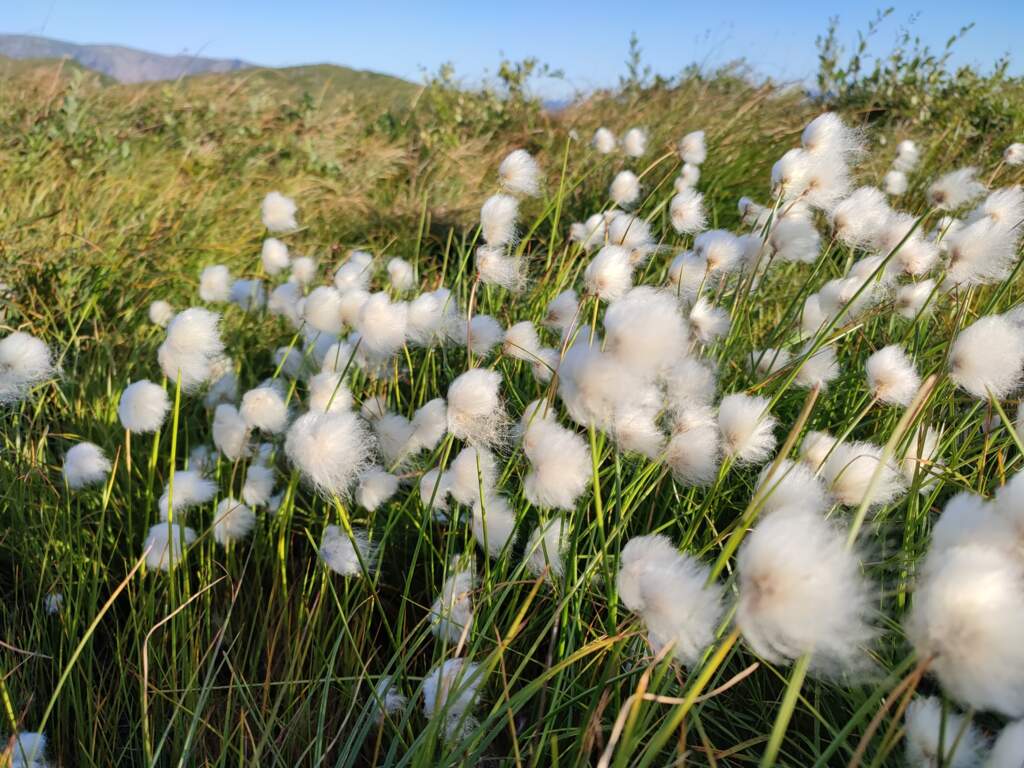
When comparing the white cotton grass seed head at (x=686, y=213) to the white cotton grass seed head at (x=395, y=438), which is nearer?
the white cotton grass seed head at (x=395, y=438)

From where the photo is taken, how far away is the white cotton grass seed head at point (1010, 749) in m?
0.75

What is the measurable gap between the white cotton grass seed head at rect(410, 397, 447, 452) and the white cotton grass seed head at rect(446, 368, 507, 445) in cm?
18

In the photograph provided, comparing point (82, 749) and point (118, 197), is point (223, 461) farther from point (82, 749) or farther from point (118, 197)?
point (118, 197)

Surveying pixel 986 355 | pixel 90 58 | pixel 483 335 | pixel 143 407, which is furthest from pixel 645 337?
pixel 90 58

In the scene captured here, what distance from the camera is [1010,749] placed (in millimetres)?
757

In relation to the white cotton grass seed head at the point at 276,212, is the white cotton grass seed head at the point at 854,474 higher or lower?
lower

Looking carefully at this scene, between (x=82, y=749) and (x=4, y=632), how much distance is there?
0.59 meters

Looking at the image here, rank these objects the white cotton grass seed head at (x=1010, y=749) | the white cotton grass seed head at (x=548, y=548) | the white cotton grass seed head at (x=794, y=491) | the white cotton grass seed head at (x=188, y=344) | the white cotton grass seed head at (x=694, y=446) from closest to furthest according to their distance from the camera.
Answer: the white cotton grass seed head at (x=1010, y=749) < the white cotton grass seed head at (x=794, y=491) < the white cotton grass seed head at (x=694, y=446) < the white cotton grass seed head at (x=548, y=548) < the white cotton grass seed head at (x=188, y=344)

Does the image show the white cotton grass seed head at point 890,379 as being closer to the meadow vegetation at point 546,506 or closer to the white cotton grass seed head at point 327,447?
the meadow vegetation at point 546,506

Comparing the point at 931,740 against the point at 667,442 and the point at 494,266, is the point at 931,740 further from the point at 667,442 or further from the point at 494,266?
the point at 494,266

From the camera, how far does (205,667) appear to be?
5.27 ft

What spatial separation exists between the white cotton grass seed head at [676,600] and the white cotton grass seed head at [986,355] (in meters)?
0.61

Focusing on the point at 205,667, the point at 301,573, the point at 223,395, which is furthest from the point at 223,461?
the point at 205,667

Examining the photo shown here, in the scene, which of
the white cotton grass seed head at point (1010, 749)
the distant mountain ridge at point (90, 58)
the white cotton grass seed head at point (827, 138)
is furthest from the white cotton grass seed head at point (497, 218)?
the distant mountain ridge at point (90, 58)
